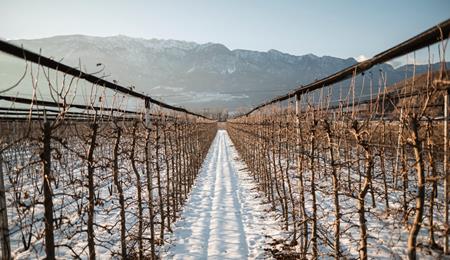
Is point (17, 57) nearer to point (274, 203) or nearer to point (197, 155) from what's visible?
point (274, 203)

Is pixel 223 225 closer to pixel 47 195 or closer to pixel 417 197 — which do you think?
pixel 47 195

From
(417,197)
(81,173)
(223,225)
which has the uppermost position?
(417,197)

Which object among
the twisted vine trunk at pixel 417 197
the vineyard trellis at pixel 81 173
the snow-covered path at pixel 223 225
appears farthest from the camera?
the snow-covered path at pixel 223 225

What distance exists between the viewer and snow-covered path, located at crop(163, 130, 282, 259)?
507 cm

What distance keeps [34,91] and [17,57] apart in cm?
27

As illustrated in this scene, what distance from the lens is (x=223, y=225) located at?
6.32m

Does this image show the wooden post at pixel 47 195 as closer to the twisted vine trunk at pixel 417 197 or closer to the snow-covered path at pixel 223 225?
the twisted vine trunk at pixel 417 197

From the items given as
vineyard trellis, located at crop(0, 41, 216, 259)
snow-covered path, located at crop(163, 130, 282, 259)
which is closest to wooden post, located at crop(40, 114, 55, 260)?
vineyard trellis, located at crop(0, 41, 216, 259)

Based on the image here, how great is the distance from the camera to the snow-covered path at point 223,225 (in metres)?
5.07

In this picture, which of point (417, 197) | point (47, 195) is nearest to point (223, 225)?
point (47, 195)

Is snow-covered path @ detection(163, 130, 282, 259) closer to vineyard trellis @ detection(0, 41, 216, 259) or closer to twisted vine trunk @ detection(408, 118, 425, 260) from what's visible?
vineyard trellis @ detection(0, 41, 216, 259)

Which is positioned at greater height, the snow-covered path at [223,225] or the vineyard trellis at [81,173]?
the vineyard trellis at [81,173]

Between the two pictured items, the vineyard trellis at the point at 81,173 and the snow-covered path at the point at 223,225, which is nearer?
the vineyard trellis at the point at 81,173

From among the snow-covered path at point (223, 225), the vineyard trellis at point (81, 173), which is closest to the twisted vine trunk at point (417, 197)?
the vineyard trellis at point (81, 173)
